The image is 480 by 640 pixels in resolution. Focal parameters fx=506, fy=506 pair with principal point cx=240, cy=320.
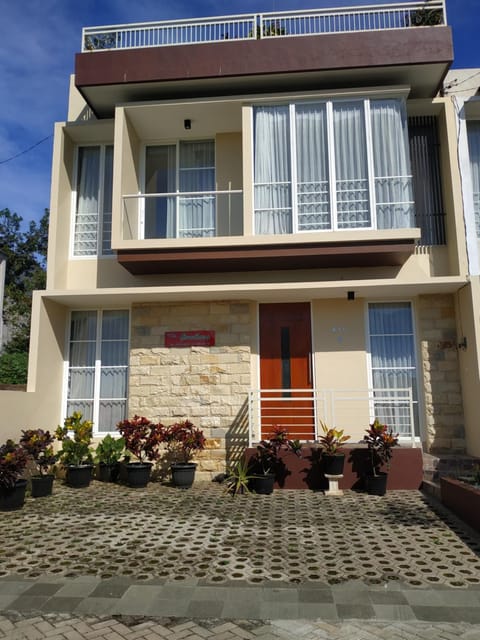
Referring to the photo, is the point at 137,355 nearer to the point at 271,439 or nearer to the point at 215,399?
the point at 215,399

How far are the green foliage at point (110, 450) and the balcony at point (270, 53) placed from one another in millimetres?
6593

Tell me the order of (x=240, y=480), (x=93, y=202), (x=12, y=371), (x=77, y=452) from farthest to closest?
1. (x=12, y=371)
2. (x=93, y=202)
3. (x=77, y=452)
4. (x=240, y=480)

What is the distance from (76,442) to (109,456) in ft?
2.07

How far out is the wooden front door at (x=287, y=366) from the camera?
952 cm

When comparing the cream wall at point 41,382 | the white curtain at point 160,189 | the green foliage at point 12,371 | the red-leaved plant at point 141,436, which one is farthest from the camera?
the green foliage at point 12,371

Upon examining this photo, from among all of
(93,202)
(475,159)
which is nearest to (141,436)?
(93,202)

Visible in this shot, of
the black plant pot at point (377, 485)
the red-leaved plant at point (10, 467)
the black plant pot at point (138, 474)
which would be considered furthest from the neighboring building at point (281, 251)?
the red-leaved plant at point (10, 467)

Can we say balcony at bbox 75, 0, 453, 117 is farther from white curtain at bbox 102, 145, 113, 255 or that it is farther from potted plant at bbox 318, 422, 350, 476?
potted plant at bbox 318, 422, 350, 476

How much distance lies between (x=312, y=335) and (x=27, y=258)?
58.1ft

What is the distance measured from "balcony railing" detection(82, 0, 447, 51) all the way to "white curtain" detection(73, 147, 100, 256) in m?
2.09

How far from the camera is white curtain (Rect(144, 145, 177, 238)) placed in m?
10.3

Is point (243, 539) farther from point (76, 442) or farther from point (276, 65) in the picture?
point (276, 65)

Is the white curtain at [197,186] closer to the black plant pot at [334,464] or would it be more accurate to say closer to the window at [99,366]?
the window at [99,366]

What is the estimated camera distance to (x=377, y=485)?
780 centimetres
